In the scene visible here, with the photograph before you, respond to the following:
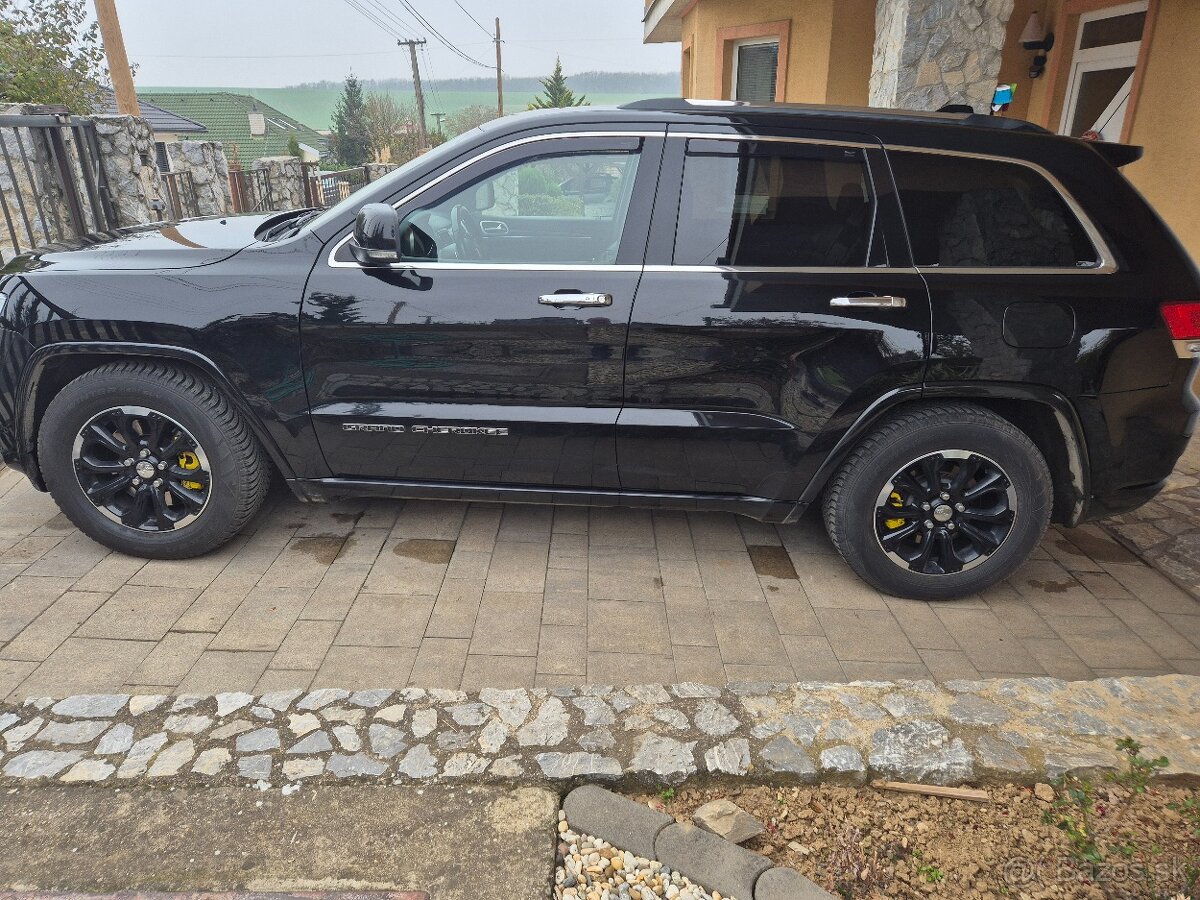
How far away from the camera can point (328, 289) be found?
3.19 meters

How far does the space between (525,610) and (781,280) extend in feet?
5.41

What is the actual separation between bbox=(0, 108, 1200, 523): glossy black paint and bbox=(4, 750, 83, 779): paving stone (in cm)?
136

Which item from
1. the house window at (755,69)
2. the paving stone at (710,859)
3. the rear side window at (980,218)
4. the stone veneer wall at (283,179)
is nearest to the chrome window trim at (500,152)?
the rear side window at (980,218)

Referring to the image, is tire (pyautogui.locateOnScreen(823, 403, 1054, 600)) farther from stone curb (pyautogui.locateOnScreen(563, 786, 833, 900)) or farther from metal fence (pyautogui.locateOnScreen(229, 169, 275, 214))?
metal fence (pyautogui.locateOnScreen(229, 169, 275, 214))

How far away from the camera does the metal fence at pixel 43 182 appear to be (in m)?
5.94

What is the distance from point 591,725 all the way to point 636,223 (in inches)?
73.7

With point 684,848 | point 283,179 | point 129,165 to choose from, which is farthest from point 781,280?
point 283,179

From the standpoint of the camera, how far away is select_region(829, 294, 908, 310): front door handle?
308 cm

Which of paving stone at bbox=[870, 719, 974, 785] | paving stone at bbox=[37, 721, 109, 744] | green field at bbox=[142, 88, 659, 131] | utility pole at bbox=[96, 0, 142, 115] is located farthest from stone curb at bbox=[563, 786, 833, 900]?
green field at bbox=[142, 88, 659, 131]

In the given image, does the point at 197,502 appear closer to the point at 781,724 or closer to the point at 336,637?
the point at 336,637

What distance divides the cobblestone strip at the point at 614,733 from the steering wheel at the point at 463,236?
170 centimetres

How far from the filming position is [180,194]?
984cm

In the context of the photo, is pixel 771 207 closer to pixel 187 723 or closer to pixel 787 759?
pixel 787 759

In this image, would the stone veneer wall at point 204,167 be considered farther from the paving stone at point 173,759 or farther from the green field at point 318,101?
the green field at point 318,101
